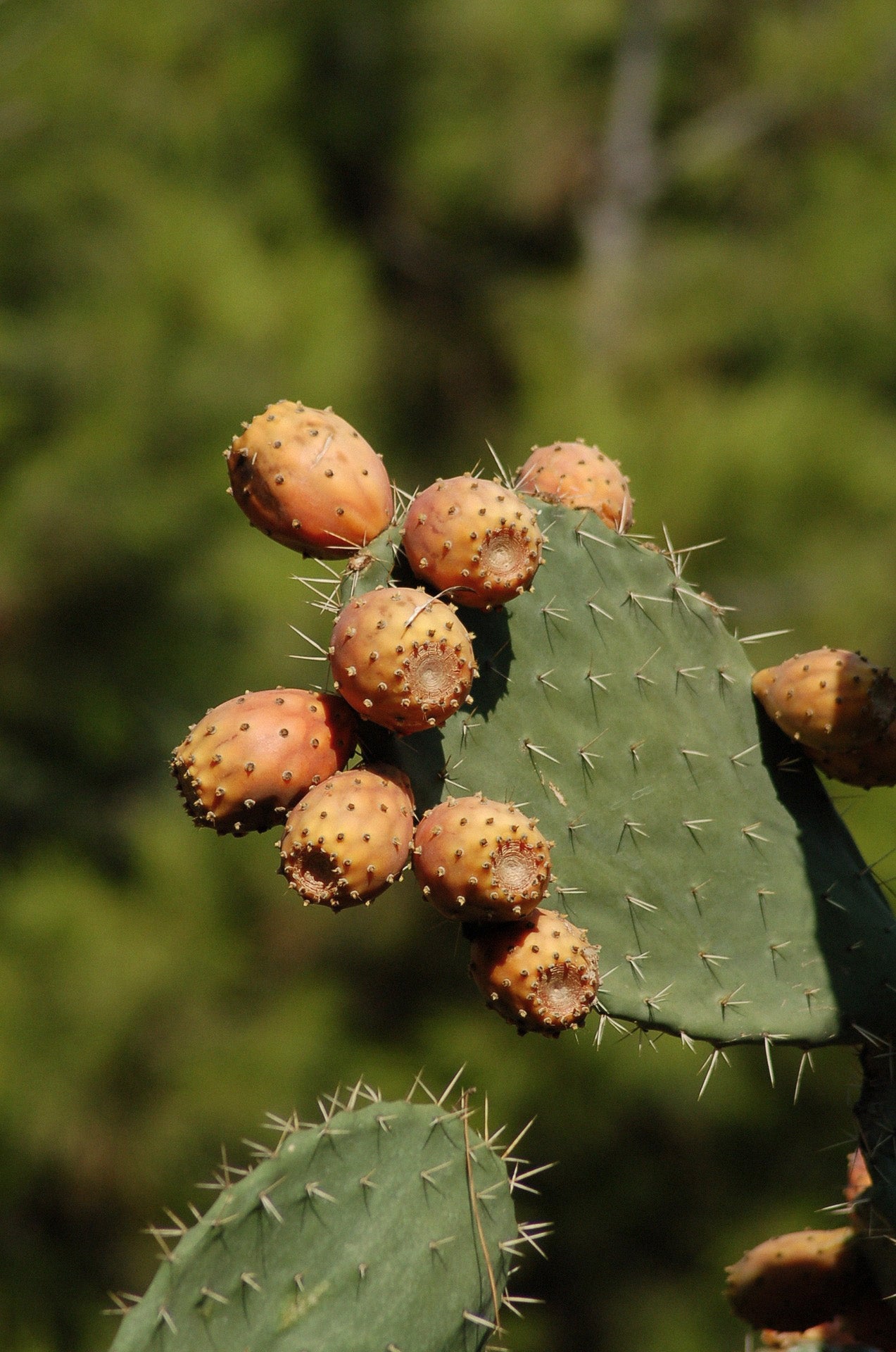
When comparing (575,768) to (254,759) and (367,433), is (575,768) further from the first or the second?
(367,433)

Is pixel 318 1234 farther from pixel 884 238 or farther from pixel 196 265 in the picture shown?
pixel 884 238

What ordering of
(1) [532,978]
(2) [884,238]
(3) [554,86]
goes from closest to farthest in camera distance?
(1) [532,978] → (2) [884,238] → (3) [554,86]

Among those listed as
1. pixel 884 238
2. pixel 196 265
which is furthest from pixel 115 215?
pixel 884 238

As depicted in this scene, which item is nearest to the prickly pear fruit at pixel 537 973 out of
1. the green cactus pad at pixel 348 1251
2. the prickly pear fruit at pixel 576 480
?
the green cactus pad at pixel 348 1251

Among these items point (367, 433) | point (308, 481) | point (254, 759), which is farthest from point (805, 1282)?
point (367, 433)

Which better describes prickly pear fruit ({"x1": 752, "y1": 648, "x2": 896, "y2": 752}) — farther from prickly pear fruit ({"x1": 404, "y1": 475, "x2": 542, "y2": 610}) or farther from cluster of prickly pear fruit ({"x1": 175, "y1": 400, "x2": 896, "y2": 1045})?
prickly pear fruit ({"x1": 404, "y1": 475, "x2": 542, "y2": 610})

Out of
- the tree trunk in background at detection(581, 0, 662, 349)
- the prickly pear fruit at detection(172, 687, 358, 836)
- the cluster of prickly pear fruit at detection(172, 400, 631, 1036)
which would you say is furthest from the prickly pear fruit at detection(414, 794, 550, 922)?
the tree trunk in background at detection(581, 0, 662, 349)
